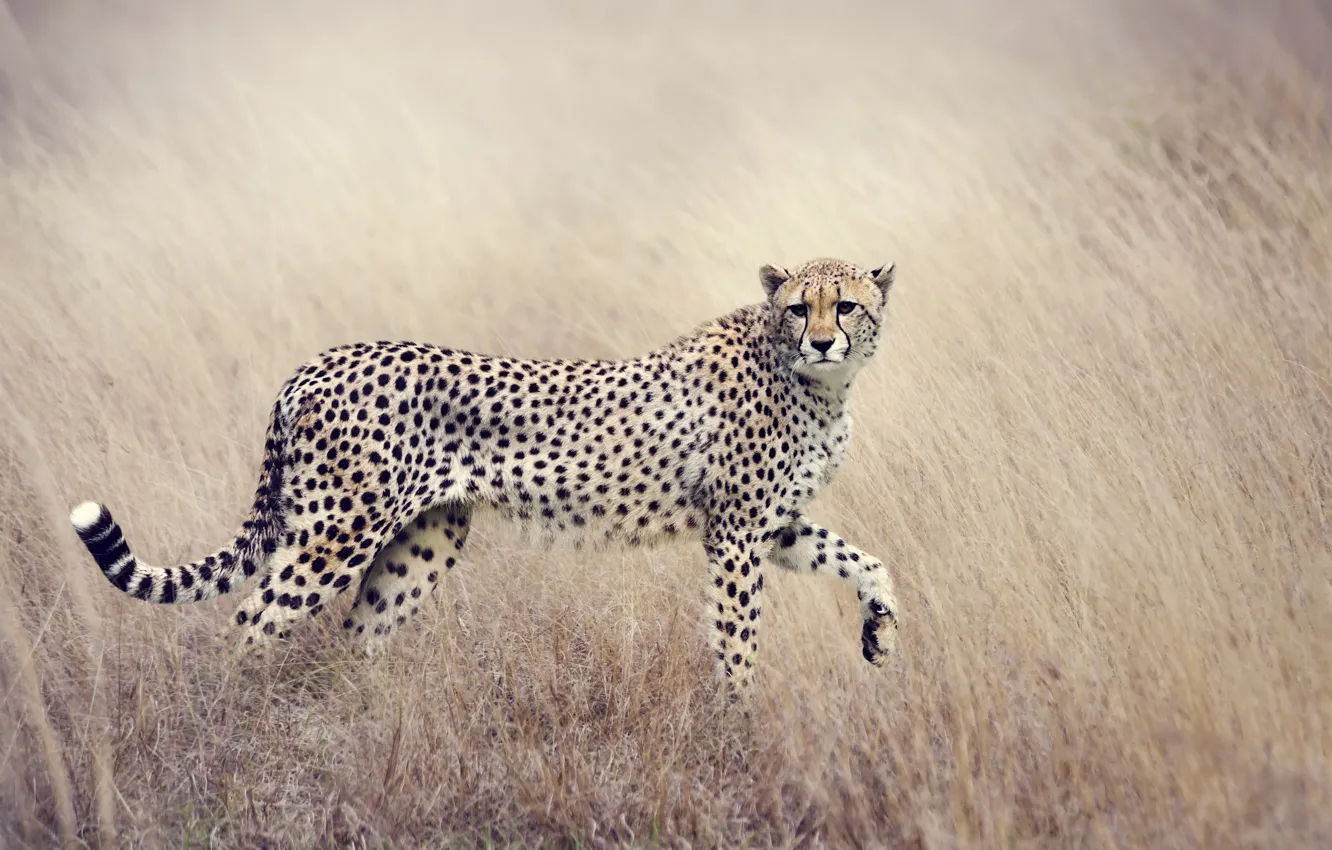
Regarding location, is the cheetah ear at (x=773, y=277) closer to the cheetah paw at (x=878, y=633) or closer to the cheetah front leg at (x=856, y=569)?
the cheetah front leg at (x=856, y=569)

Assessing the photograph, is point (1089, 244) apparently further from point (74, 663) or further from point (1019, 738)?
point (74, 663)

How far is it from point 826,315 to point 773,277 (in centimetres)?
25

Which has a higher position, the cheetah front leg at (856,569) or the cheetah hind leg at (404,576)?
the cheetah front leg at (856,569)

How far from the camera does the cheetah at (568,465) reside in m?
3.70

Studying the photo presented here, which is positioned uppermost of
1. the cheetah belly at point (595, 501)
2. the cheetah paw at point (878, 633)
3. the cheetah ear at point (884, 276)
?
the cheetah ear at point (884, 276)

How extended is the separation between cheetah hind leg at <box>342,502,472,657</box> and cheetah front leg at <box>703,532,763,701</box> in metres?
0.80

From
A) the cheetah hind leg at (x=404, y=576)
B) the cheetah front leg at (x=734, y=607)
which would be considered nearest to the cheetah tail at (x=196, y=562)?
the cheetah hind leg at (x=404, y=576)

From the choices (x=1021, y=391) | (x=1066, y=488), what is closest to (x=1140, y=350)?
(x=1021, y=391)

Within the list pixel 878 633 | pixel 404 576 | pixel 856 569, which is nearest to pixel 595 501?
pixel 404 576

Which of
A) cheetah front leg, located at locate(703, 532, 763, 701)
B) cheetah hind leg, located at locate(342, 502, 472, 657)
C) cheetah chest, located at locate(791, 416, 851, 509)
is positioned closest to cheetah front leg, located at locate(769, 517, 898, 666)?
cheetah chest, located at locate(791, 416, 851, 509)

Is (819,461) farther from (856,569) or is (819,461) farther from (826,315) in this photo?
(826,315)

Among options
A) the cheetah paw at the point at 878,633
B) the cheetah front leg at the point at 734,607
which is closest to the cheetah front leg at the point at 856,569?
the cheetah paw at the point at 878,633

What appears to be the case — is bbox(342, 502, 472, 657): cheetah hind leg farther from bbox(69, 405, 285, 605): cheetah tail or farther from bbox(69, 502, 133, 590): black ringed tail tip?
bbox(69, 502, 133, 590): black ringed tail tip

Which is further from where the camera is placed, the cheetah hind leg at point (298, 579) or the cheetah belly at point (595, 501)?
the cheetah belly at point (595, 501)
